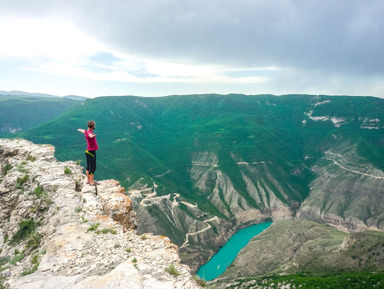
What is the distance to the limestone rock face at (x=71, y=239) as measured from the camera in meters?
6.53

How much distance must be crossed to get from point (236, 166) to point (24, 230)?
12808cm

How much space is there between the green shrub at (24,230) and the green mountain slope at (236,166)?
70693 mm

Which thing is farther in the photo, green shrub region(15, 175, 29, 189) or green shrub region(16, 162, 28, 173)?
green shrub region(16, 162, 28, 173)

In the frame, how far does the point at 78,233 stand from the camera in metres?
8.34

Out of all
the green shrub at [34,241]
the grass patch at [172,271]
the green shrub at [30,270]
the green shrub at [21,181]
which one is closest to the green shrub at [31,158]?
the green shrub at [21,181]

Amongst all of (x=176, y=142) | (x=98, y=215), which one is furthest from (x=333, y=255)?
(x=176, y=142)

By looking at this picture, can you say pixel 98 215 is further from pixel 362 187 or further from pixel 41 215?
pixel 362 187

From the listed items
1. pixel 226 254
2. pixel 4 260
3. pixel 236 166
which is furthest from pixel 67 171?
pixel 236 166

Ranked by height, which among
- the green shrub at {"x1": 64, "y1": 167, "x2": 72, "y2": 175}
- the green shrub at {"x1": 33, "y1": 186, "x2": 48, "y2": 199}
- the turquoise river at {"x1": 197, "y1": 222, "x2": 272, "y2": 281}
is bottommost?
the turquoise river at {"x1": 197, "y1": 222, "x2": 272, "y2": 281}

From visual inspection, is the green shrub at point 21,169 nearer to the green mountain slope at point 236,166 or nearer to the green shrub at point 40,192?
the green shrub at point 40,192

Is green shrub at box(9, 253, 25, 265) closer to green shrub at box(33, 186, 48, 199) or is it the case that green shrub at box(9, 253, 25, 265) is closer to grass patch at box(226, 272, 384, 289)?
green shrub at box(33, 186, 48, 199)

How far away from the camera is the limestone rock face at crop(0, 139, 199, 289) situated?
653cm

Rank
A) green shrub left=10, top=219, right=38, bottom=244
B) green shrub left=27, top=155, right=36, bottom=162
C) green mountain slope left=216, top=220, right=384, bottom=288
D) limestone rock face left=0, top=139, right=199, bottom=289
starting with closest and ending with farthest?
limestone rock face left=0, top=139, right=199, bottom=289, green shrub left=10, top=219, right=38, bottom=244, green shrub left=27, top=155, right=36, bottom=162, green mountain slope left=216, top=220, right=384, bottom=288

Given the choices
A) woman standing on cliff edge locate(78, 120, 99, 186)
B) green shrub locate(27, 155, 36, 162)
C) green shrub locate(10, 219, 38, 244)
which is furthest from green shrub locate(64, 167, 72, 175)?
green shrub locate(10, 219, 38, 244)
